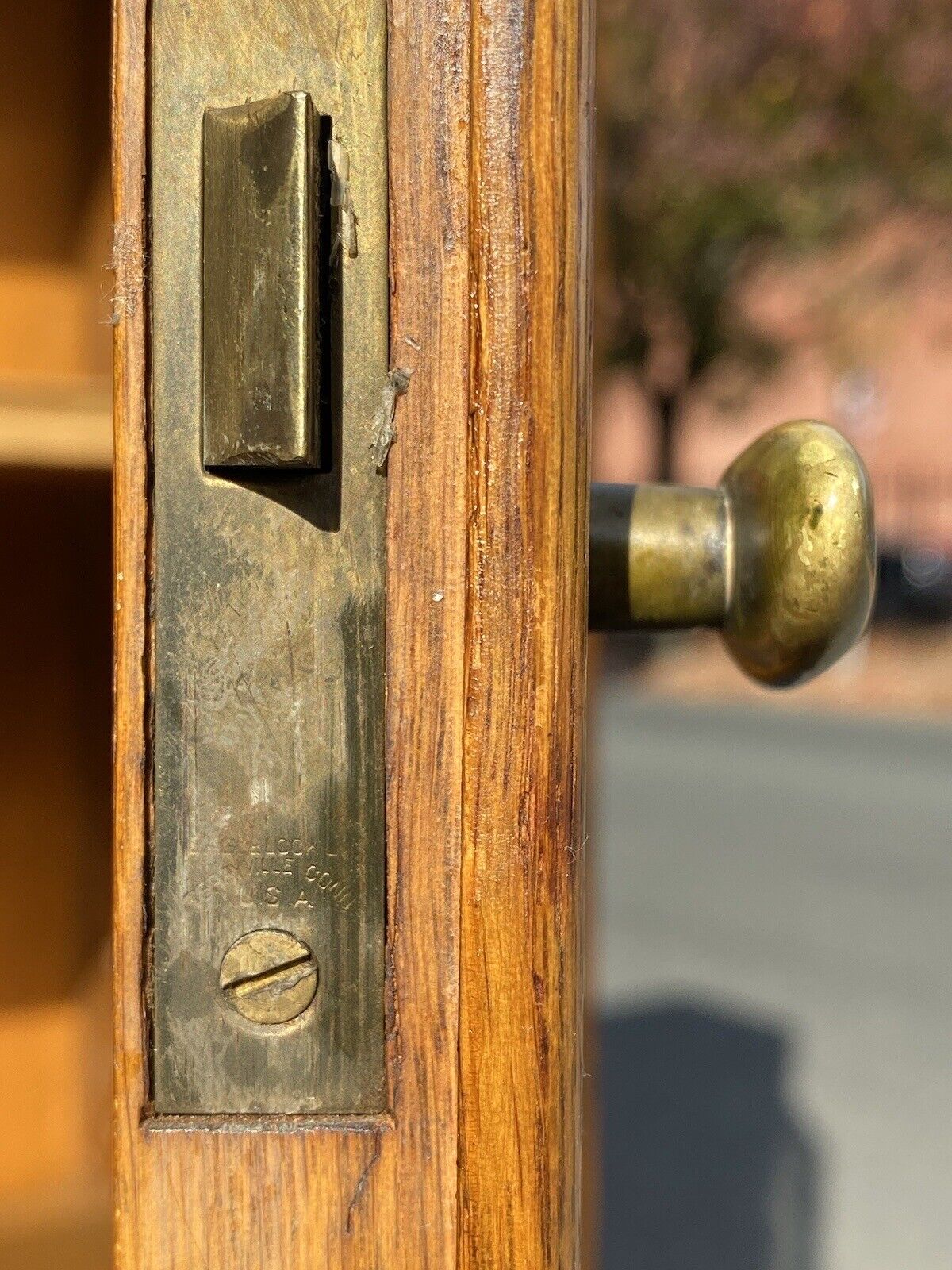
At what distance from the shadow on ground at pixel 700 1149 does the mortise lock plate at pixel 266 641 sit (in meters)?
2.63

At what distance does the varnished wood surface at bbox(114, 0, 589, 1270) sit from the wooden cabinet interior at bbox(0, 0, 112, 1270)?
0.25m

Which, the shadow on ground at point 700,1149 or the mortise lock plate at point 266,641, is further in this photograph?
the shadow on ground at point 700,1149

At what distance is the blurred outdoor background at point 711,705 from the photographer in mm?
749

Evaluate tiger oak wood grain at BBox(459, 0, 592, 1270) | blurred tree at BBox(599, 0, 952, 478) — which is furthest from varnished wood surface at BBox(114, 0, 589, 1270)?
blurred tree at BBox(599, 0, 952, 478)

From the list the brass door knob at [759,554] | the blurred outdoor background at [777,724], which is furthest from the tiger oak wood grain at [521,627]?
the blurred outdoor background at [777,724]

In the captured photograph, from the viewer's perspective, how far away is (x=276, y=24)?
0.48 m

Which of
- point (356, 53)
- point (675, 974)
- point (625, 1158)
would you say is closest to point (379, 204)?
point (356, 53)

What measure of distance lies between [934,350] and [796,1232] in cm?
902

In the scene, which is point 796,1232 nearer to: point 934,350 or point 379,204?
point 379,204

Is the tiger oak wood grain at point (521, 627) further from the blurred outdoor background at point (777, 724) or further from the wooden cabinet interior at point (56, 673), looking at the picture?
the blurred outdoor background at point (777, 724)

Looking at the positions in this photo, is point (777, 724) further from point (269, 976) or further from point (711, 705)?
point (269, 976)

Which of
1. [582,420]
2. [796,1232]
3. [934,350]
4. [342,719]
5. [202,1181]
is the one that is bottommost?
[796,1232]

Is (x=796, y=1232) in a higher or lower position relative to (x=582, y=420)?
lower

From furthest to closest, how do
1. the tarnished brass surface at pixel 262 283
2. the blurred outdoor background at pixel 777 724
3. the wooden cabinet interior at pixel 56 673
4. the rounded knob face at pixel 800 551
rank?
the blurred outdoor background at pixel 777 724, the wooden cabinet interior at pixel 56 673, the rounded knob face at pixel 800 551, the tarnished brass surface at pixel 262 283
